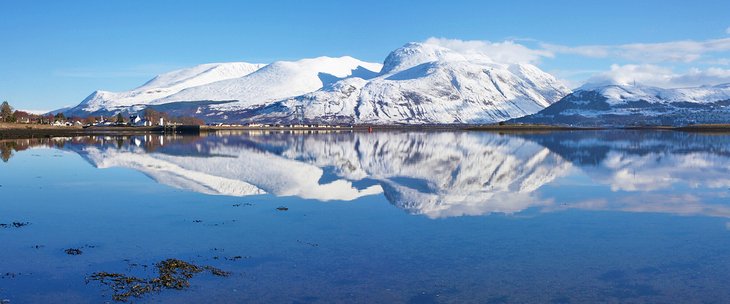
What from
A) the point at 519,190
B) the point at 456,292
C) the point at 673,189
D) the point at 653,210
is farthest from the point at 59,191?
the point at 673,189

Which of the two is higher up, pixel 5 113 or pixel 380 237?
pixel 5 113

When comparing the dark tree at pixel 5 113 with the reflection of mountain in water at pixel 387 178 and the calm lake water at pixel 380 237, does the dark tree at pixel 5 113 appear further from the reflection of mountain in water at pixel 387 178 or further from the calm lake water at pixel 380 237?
the calm lake water at pixel 380 237

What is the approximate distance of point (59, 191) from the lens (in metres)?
35.1

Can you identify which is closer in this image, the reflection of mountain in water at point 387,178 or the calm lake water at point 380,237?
the calm lake water at point 380,237

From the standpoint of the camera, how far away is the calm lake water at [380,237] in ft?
50.0

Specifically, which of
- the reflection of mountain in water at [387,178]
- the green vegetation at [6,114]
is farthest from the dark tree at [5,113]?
the reflection of mountain in water at [387,178]

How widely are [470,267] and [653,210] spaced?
13806mm

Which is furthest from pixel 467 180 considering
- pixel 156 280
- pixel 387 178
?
pixel 156 280

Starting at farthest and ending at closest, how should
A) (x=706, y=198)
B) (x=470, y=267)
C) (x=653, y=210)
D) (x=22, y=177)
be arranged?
1. (x=22, y=177)
2. (x=706, y=198)
3. (x=653, y=210)
4. (x=470, y=267)

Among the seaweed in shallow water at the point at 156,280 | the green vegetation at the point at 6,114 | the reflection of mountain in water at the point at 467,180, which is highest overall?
the green vegetation at the point at 6,114

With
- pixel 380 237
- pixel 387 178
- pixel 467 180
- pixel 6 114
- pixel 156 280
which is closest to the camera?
pixel 156 280

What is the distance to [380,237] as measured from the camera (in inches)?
843

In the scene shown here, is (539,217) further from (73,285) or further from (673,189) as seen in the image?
(73,285)

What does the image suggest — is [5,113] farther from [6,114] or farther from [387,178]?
[387,178]
